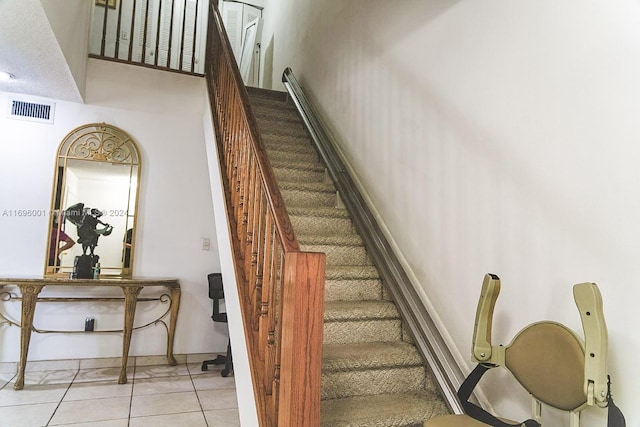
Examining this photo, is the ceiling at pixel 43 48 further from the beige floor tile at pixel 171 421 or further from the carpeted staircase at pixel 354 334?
the beige floor tile at pixel 171 421

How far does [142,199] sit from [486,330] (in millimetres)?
3416

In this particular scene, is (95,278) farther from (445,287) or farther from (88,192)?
(445,287)

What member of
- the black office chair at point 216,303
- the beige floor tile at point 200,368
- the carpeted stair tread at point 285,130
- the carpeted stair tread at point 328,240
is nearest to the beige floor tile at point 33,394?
the beige floor tile at point 200,368

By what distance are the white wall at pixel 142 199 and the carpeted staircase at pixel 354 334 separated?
1.16 meters

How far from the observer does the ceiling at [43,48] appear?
90.5 inches

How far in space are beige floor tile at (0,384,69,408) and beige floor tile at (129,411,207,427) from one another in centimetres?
79

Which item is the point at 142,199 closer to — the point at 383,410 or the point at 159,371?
the point at 159,371

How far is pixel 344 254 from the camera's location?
287 cm

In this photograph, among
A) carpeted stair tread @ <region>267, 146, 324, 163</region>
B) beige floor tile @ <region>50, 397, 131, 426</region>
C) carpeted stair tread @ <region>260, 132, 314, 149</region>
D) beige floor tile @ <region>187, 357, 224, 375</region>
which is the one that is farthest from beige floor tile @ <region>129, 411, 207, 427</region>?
carpeted stair tread @ <region>260, 132, 314, 149</region>

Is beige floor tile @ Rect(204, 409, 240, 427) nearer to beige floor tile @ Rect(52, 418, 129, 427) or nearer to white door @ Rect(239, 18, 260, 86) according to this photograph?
beige floor tile @ Rect(52, 418, 129, 427)

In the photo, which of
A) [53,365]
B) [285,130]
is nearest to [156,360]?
[53,365]

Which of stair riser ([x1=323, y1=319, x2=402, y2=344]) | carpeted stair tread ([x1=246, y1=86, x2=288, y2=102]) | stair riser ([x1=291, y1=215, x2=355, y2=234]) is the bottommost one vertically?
stair riser ([x1=323, y1=319, x2=402, y2=344])

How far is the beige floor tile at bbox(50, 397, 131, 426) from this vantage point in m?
2.74

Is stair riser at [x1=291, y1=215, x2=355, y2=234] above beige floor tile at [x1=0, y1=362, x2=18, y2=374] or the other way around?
above
